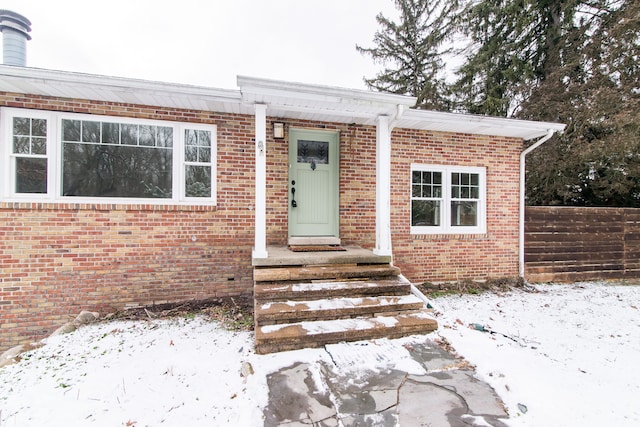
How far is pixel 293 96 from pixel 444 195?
3452mm

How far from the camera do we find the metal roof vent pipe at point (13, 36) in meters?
4.53

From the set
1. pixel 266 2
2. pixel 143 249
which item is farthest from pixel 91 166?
pixel 266 2

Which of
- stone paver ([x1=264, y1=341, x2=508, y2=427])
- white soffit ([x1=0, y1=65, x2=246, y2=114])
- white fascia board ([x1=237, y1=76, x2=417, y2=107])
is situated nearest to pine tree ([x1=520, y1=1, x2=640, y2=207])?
white fascia board ([x1=237, y1=76, x2=417, y2=107])

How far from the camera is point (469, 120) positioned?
4891 millimetres

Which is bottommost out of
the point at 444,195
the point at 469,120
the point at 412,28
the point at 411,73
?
the point at 444,195

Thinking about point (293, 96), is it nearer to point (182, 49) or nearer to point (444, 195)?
point (444, 195)

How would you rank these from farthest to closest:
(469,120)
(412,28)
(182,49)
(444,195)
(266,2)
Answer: (182,49) < (266,2) < (412,28) < (444,195) < (469,120)

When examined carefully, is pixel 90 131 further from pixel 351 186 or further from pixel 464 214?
pixel 464 214

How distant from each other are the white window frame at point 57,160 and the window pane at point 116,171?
0.25 ft

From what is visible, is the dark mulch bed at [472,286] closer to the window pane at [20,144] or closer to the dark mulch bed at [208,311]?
the dark mulch bed at [208,311]

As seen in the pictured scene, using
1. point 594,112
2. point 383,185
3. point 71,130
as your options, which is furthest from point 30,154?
point 594,112

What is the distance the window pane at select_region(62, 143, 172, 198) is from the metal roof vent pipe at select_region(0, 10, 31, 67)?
209 cm

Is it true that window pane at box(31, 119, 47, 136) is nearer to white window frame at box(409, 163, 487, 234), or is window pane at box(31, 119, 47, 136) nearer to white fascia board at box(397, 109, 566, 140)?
white fascia board at box(397, 109, 566, 140)

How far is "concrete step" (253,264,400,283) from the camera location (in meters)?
3.58
